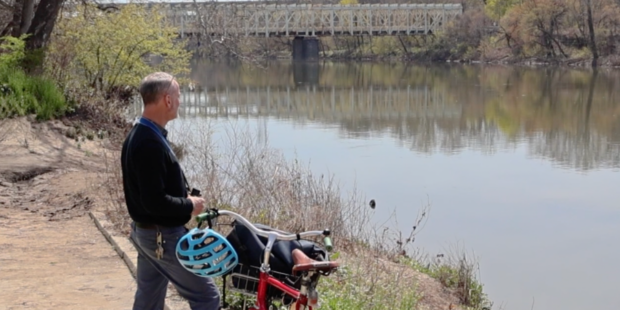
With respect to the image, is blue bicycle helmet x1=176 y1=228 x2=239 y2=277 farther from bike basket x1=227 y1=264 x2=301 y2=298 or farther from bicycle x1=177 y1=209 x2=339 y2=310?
bike basket x1=227 y1=264 x2=301 y2=298

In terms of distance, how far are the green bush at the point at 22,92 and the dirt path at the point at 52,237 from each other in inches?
51.2

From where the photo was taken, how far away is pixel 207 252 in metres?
3.91

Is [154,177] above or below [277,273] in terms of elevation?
above

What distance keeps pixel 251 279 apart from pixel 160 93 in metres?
1.03

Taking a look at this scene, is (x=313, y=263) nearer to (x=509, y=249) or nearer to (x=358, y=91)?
(x=509, y=249)

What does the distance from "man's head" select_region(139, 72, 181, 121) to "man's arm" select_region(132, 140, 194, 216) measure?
0.58 ft

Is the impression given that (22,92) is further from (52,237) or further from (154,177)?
(154,177)

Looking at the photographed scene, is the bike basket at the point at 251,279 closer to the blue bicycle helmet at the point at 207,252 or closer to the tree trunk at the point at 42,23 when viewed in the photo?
the blue bicycle helmet at the point at 207,252

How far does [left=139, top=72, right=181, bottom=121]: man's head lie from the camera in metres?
4.04

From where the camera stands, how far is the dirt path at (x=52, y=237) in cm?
628

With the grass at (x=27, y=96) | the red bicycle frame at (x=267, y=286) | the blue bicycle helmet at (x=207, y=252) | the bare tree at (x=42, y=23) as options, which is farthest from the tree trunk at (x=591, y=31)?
the blue bicycle helmet at (x=207, y=252)

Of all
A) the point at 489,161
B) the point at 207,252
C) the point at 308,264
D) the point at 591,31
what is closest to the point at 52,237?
the point at 207,252

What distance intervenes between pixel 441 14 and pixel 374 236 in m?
82.0

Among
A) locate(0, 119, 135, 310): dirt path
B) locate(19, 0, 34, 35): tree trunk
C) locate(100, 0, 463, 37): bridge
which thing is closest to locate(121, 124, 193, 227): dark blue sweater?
locate(0, 119, 135, 310): dirt path
